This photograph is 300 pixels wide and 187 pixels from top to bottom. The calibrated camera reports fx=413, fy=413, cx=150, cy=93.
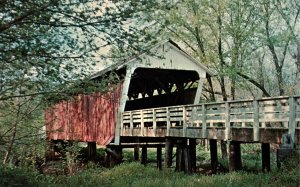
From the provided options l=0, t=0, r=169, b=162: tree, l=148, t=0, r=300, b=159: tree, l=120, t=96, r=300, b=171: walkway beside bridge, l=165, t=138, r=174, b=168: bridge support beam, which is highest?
l=148, t=0, r=300, b=159: tree

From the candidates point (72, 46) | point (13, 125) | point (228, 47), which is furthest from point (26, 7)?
point (228, 47)

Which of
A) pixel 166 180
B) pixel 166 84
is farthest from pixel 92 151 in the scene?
pixel 166 180

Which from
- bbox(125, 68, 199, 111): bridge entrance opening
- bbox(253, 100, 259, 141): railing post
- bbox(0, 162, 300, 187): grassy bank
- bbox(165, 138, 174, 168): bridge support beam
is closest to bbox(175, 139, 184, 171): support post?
bbox(165, 138, 174, 168): bridge support beam

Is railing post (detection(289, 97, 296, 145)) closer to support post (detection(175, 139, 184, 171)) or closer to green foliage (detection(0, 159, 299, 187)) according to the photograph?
green foliage (detection(0, 159, 299, 187))

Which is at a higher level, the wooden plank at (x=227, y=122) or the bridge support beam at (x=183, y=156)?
the wooden plank at (x=227, y=122)

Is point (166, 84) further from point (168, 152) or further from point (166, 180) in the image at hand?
point (166, 180)

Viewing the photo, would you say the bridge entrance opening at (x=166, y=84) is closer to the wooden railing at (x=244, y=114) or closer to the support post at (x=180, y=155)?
the wooden railing at (x=244, y=114)

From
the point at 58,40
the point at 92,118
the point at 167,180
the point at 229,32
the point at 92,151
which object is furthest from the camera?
the point at 92,151

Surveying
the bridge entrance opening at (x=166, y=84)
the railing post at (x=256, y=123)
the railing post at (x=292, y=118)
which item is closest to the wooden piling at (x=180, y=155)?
the bridge entrance opening at (x=166, y=84)

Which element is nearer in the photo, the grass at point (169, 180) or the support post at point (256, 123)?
the grass at point (169, 180)

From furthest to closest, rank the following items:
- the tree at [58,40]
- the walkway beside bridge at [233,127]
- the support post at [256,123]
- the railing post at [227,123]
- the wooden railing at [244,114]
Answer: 1. the railing post at [227,123]
2. the support post at [256,123]
3. the walkway beside bridge at [233,127]
4. the wooden railing at [244,114]
5. the tree at [58,40]

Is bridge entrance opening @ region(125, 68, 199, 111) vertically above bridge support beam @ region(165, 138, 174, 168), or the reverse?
bridge entrance opening @ region(125, 68, 199, 111)

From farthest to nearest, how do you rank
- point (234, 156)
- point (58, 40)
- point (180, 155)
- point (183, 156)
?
point (180, 155) → point (183, 156) → point (234, 156) → point (58, 40)

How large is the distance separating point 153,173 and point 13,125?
6308 mm
